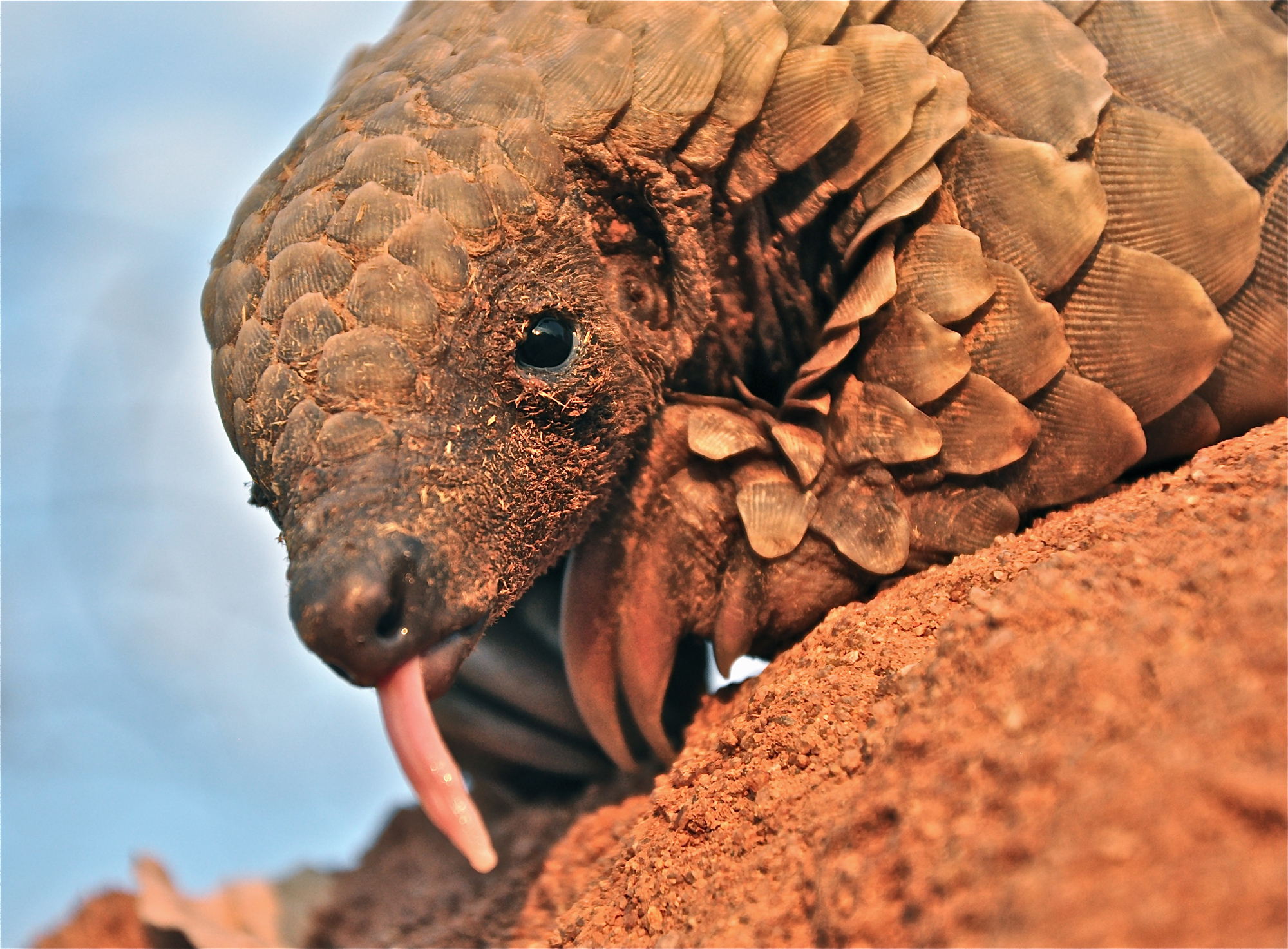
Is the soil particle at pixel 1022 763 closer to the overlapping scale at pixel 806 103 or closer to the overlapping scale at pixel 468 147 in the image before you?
the overlapping scale at pixel 806 103

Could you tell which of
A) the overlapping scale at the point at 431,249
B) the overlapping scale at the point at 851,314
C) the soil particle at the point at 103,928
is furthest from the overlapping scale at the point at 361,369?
the soil particle at the point at 103,928

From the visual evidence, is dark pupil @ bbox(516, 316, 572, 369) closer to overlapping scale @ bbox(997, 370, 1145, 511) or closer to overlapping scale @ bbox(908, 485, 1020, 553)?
overlapping scale @ bbox(908, 485, 1020, 553)

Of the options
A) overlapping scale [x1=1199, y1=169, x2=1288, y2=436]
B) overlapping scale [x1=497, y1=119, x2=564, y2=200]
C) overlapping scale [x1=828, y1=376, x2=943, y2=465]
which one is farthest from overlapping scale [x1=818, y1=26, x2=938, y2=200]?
overlapping scale [x1=1199, y1=169, x2=1288, y2=436]

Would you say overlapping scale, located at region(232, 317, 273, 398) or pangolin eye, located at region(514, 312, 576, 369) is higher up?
overlapping scale, located at region(232, 317, 273, 398)

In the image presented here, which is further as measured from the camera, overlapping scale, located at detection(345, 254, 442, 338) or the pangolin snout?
overlapping scale, located at detection(345, 254, 442, 338)

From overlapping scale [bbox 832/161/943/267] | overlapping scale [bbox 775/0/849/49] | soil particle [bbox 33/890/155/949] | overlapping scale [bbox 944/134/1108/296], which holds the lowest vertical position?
soil particle [bbox 33/890/155/949]
